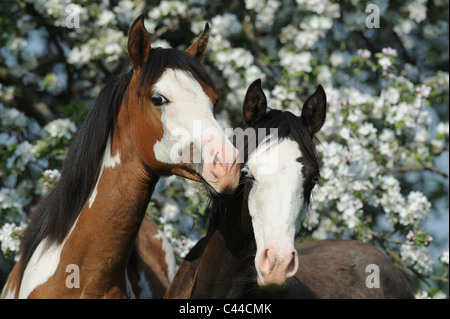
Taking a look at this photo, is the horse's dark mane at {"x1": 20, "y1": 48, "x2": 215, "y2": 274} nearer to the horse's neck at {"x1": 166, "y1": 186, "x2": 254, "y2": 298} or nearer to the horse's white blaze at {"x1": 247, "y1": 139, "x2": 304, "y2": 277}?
the horse's white blaze at {"x1": 247, "y1": 139, "x2": 304, "y2": 277}

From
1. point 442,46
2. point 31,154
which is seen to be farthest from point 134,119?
point 442,46

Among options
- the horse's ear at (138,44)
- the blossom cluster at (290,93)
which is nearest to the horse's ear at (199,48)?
the horse's ear at (138,44)

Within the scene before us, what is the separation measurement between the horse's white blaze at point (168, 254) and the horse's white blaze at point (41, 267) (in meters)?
1.31

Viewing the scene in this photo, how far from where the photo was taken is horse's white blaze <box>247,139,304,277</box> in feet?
8.32

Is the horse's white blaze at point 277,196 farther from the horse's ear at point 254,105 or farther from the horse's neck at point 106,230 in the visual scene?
the horse's neck at point 106,230

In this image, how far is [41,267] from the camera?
2934mm

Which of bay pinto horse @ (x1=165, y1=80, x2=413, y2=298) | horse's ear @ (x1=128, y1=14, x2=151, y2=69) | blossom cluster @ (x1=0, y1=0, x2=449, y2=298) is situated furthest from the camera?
blossom cluster @ (x1=0, y1=0, x2=449, y2=298)

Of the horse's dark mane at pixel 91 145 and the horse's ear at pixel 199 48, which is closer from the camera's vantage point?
the horse's dark mane at pixel 91 145

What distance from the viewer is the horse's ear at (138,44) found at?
2809 millimetres

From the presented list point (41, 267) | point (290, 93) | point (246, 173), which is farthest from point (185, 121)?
point (290, 93)

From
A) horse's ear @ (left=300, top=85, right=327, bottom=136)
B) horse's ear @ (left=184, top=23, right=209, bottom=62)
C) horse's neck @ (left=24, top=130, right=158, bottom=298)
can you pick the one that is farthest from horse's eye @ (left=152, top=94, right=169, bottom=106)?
horse's ear @ (left=300, top=85, right=327, bottom=136)

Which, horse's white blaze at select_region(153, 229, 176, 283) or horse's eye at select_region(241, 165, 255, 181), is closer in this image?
horse's eye at select_region(241, 165, 255, 181)

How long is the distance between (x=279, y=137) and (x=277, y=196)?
332 millimetres
